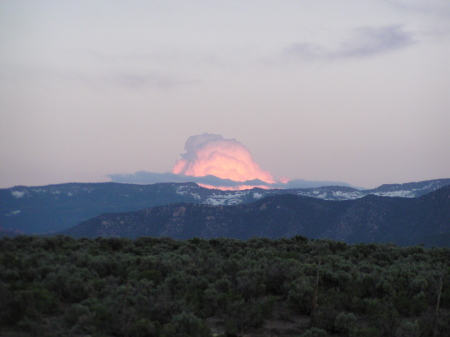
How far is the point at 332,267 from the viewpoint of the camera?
26.0m

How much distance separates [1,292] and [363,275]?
14.5 meters

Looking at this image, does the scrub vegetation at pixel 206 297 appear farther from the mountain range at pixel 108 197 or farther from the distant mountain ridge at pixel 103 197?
the distant mountain ridge at pixel 103 197

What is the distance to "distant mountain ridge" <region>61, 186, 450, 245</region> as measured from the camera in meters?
94.4

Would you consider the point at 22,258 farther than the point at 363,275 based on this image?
No

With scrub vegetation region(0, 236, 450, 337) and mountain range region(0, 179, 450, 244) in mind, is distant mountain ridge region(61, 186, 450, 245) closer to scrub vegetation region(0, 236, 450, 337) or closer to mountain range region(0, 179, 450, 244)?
mountain range region(0, 179, 450, 244)

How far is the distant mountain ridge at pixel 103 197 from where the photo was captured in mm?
114188

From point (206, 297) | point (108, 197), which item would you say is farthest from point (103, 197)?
point (206, 297)

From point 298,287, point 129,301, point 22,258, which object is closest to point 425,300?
point 298,287

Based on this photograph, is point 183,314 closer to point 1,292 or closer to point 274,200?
point 1,292

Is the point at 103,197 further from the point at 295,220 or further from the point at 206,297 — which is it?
the point at 206,297

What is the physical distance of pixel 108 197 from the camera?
148125 mm

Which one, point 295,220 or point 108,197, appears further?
point 108,197

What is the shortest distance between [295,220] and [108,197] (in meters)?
62.6

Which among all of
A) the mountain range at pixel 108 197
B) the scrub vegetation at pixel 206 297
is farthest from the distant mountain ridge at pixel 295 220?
the scrub vegetation at pixel 206 297
